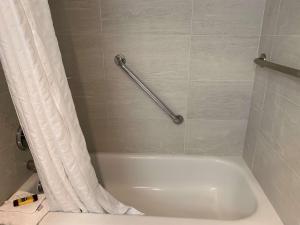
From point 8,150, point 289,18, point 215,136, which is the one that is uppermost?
point 289,18

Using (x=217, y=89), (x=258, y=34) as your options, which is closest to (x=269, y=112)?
(x=217, y=89)

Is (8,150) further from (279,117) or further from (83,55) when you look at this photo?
(279,117)

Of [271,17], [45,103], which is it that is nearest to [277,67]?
[271,17]

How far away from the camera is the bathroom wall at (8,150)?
1017 millimetres

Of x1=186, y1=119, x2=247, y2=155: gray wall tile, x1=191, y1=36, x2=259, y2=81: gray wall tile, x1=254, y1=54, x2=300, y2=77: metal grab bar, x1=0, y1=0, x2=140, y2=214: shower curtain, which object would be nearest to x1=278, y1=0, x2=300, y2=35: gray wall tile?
x1=254, y1=54, x2=300, y2=77: metal grab bar

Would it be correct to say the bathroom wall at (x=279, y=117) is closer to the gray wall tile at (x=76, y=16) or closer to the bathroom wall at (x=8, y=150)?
the gray wall tile at (x=76, y=16)

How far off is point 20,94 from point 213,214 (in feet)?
4.15

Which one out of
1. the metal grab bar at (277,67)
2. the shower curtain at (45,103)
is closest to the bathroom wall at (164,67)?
the metal grab bar at (277,67)

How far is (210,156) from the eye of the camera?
61.0 inches

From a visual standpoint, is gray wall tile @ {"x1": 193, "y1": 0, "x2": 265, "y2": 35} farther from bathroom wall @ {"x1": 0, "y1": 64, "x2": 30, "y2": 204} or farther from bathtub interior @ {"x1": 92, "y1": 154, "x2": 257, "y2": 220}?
bathroom wall @ {"x1": 0, "y1": 64, "x2": 30, "y2": 204}

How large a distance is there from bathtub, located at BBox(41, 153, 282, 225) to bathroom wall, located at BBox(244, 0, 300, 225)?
223mm

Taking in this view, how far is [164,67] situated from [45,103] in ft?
2.64

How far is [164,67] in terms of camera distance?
1394 mm

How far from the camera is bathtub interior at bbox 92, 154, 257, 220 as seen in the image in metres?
1.47
